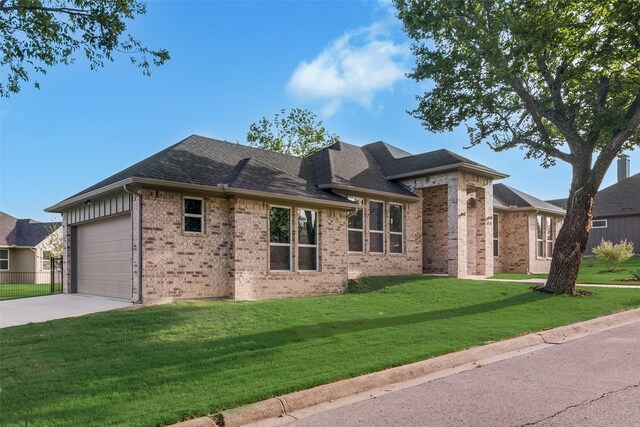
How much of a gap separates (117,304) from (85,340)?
421 cm

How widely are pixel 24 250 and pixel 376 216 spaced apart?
27.9 meters

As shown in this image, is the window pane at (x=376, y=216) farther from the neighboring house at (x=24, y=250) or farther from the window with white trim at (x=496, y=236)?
the neighboring house at (x=24, y=250)

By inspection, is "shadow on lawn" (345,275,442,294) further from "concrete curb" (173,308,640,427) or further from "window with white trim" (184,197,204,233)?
"concrete curb" (173,308,640,427)

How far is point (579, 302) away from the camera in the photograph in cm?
1313

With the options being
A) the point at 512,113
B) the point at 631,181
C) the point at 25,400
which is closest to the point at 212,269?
the point at 25,400

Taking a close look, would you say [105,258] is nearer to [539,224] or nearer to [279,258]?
[279,258]

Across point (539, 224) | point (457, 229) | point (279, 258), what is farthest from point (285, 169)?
point (539, 224)

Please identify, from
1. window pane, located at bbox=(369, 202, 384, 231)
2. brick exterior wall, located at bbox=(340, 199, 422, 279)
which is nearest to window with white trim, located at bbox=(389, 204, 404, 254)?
brick exterior wall, located at bbox=(340, 199, 422, 279)

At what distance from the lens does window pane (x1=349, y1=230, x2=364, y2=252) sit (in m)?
17.8

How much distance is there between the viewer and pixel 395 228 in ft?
64.0

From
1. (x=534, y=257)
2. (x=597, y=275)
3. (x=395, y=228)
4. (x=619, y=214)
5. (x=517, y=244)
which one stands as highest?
(x=619, y=214)

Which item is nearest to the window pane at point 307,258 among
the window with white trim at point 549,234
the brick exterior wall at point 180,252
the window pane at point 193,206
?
the brick exterior wall at point 180,252

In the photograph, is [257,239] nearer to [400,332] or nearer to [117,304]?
[117,304]

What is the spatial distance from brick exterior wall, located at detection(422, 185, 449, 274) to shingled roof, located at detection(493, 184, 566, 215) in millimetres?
5305
